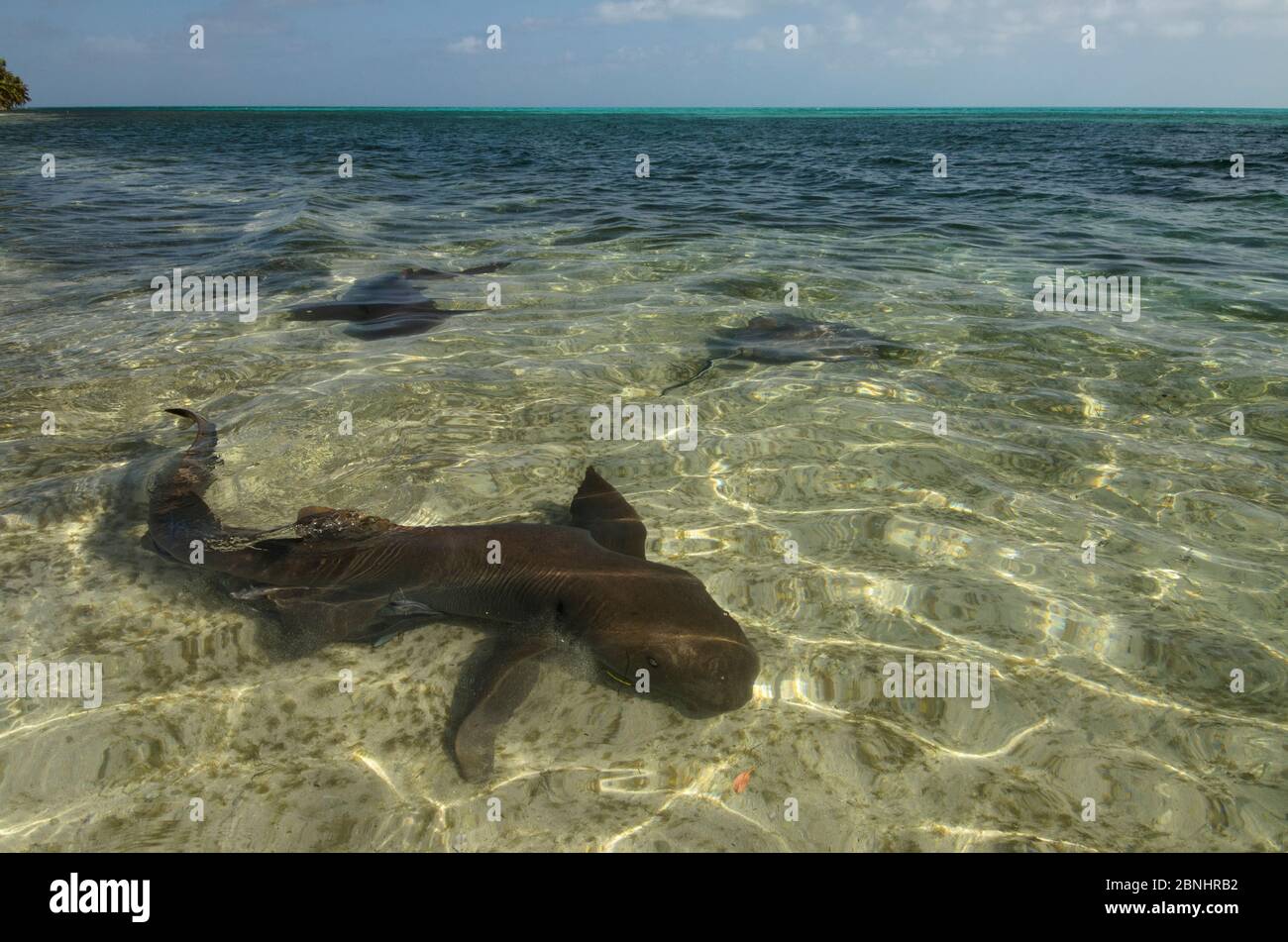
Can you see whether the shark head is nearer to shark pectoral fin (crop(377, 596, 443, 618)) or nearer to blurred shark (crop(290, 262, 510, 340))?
shark pectoral fin (crop(377, 596, 443, 618))

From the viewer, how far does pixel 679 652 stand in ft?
11.9

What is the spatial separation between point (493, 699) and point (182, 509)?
254 cm

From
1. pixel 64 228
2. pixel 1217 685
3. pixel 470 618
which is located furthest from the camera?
pixel 64 228

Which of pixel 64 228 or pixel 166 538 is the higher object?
pixel 64 228

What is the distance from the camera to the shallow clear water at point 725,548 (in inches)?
131

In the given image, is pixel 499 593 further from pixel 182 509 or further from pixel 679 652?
pixel 182 509

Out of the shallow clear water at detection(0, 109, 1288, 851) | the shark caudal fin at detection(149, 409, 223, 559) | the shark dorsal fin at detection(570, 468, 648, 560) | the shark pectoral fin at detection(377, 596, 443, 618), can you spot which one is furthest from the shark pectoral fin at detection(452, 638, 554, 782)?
the shark caudal fin at detection(149, 409, 223, 559)

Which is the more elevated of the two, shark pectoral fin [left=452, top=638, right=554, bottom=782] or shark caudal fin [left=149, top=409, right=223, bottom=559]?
shark caudal fin [left=149, top=409, right=223, bottom=559]

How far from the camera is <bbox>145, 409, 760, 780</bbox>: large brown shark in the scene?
143 inches

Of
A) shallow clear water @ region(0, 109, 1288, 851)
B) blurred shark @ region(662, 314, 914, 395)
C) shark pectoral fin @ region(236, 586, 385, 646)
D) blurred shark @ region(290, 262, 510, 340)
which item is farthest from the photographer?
blurred shark @ region(290, 262, 510, 340)
